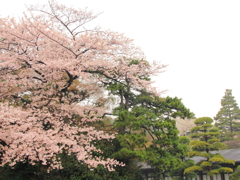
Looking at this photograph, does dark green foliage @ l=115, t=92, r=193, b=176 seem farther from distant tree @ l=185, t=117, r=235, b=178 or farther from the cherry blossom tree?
distant tree @ l=185, t=117, r=235, b=178

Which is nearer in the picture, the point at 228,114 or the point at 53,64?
the point at 53,64

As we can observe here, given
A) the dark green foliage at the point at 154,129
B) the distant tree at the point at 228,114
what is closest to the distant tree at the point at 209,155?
the dark green foliage at the point at 154,129

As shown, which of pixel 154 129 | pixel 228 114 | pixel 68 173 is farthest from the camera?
pixel 228 114

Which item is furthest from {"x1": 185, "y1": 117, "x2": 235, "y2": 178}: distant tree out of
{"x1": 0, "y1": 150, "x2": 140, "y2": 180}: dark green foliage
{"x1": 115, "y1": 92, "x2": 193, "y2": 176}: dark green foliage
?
{"x1": 0, "y1": 150, "x2": 140, "y2": 180}: dark green foliage

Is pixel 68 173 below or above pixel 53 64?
below

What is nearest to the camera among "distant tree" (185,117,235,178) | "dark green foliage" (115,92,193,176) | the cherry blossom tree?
the cherry blossom tree

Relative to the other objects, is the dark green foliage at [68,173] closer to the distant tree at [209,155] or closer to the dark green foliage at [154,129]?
the dark green foliage at [154,129]

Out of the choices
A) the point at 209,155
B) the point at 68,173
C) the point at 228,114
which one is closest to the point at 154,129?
the point at 68,173

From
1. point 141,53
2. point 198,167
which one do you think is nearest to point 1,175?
point 141,53

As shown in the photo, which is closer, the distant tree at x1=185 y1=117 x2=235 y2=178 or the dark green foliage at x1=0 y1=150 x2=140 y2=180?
the dark green foliage at x1=0 y1=150 x2=140 y2=180

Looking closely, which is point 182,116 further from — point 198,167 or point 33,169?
point 33,169

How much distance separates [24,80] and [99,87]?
3.64m

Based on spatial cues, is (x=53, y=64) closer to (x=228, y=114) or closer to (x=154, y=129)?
(x=154, y=129)

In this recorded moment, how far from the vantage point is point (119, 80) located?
9719mm
